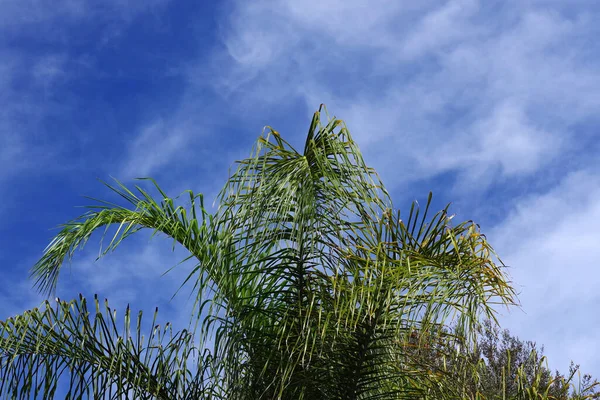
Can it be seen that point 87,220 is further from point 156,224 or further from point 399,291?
point 399,291

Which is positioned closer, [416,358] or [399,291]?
[399,291]

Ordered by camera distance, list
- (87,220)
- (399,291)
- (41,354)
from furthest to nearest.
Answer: (87,220) < (41,354) < (399,291)

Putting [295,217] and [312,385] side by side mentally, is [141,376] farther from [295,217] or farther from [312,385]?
[295,217]

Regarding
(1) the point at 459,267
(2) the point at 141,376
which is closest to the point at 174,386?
(2) the point at 141,376

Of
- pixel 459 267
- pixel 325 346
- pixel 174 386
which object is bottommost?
pixel 174 386

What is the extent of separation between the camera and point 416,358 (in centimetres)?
422

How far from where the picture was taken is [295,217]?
155 inches

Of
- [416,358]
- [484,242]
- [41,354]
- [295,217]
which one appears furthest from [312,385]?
[41,354]

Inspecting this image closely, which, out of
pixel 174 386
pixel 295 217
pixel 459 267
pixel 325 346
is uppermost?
pixel 295 217

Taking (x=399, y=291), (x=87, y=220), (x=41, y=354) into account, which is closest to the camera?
(x=399, y=291)

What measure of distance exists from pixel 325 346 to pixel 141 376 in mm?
1041

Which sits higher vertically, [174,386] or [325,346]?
[325,346]

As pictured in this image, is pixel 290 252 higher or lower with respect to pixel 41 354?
higher

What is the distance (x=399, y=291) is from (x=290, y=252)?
69 cm
